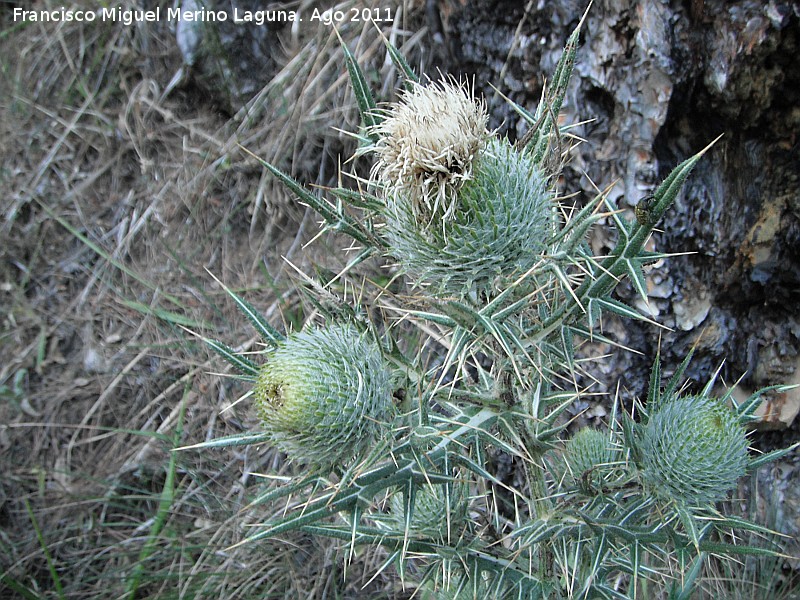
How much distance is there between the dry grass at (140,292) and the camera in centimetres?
378

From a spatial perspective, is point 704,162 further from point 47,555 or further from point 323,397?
point 47,555

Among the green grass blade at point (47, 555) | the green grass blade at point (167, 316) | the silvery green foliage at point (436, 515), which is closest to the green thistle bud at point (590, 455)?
the silvery green foliage at point (436, 515)

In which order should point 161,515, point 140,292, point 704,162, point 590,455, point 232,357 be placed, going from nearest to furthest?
point 232,357 → point 590,455 → point 704,162 → point 161,515 → point 140,292

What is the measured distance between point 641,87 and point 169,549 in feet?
11.2

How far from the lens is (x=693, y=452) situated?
1.86 meters

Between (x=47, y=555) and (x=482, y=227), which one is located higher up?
(x=482, y=227)

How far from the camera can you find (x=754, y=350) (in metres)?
2.91

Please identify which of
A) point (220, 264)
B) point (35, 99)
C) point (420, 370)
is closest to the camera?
point (420, 370)

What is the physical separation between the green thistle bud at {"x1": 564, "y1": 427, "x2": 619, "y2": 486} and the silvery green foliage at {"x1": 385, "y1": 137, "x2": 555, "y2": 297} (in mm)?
734

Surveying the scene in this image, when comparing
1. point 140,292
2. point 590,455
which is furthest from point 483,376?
point 140,292

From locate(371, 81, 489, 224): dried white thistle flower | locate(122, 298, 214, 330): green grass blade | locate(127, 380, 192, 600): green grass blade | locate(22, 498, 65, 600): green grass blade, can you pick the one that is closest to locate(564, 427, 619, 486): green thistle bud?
locate(371, 81, 489, 224): dried white thistle flower

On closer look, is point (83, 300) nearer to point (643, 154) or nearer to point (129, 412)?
point (129, 412)

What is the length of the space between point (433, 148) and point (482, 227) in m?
0.26

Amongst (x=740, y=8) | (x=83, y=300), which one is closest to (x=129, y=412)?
(x=83, y=300)
